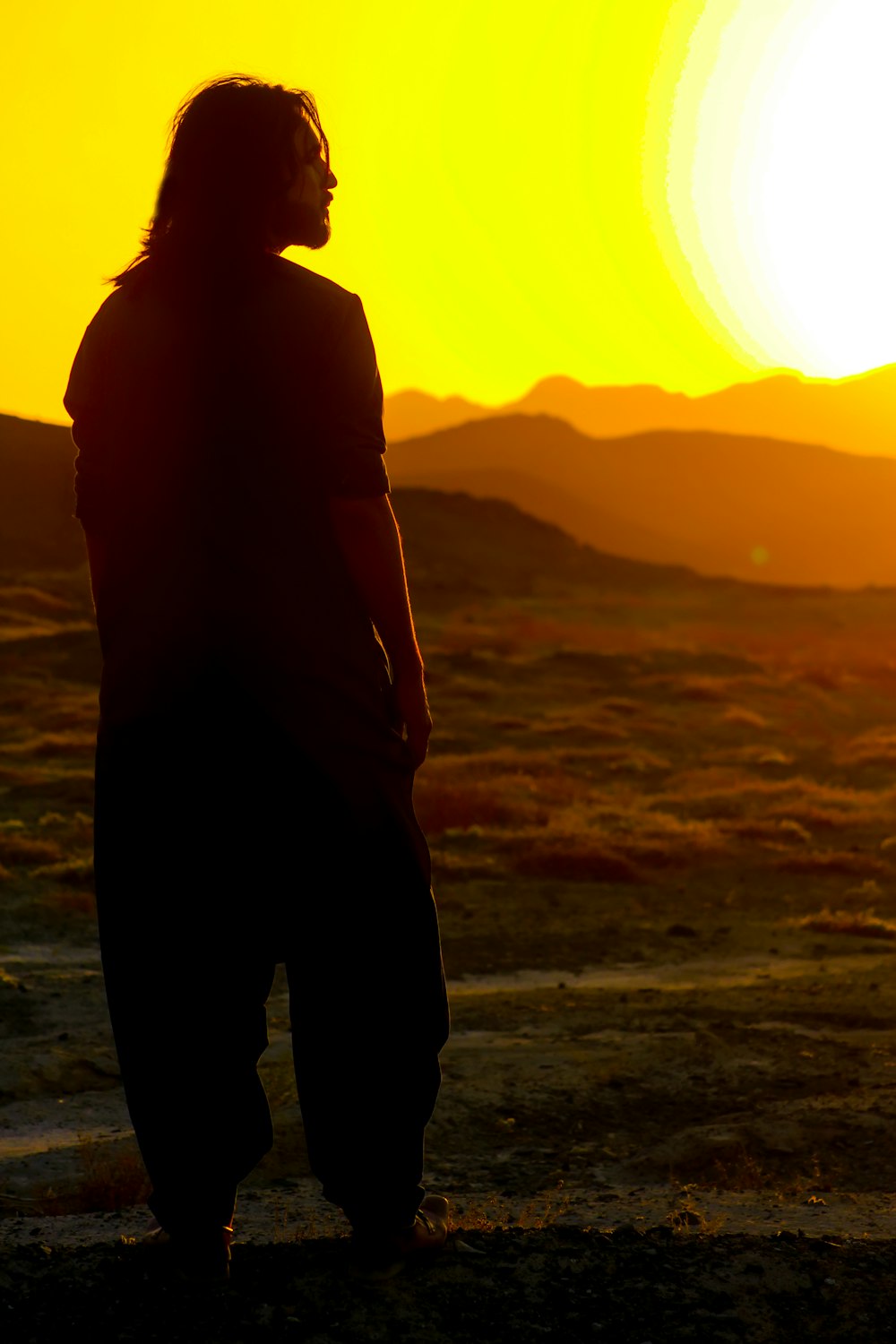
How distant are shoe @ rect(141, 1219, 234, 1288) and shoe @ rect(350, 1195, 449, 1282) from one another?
279 mm

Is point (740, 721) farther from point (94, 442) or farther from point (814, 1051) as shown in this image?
point (94, 442)

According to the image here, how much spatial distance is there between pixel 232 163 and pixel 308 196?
0.54 feet

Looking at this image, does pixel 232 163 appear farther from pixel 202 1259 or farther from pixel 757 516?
pixel 757 516

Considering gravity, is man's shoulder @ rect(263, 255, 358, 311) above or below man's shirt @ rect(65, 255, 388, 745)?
above

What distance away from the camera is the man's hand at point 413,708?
320cm

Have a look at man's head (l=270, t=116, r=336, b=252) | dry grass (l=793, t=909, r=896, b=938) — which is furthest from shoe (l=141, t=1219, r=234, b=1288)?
dry grass (l=793, t=909, r=896, b=938)

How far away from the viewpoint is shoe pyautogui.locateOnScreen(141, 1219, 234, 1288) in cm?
330

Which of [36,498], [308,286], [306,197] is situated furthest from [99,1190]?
[36,498]

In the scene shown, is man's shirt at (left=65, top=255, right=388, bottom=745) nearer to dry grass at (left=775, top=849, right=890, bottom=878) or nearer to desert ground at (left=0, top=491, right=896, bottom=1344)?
desert ground at (left=0, top=491, right=896, bottom=1344)

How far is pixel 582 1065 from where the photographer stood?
7.44 metres

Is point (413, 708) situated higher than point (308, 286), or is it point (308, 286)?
point (308, 286)

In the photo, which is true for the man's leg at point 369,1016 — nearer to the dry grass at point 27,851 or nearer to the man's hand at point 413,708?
the man's hand at point 413,708

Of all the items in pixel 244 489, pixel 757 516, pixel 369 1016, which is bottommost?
pixel 369 1016

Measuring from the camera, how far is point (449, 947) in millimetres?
10797
